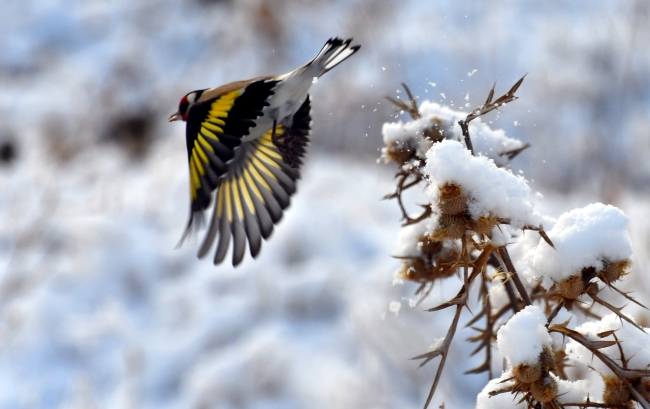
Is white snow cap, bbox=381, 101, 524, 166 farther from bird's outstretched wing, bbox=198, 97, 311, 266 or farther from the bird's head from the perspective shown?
the bird's head

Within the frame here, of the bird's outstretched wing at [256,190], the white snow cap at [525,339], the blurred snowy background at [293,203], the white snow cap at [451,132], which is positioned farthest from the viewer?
the blurred snowy background at [293,203]

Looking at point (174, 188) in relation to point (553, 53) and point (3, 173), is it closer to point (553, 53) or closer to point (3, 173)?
point (3, 173)

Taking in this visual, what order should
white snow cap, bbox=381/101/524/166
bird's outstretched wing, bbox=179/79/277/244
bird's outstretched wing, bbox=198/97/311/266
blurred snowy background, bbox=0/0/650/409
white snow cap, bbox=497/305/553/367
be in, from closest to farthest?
white snow cap, bbox=497/305/553/367
white snow cap, bbox=381/101/524/166
bird's outstretched wing, bbox=179/79/277/244
bird's outstretched wing, bbox=198/97/311/266
blurred snowy background, bbox=0/0/650/409

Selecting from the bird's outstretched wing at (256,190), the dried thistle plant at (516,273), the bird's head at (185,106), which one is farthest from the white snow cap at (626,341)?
the bird's head at (185,106)

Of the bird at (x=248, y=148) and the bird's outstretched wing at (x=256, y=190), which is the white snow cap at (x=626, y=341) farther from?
the bird's outstretched wing at (x=256, y=190)

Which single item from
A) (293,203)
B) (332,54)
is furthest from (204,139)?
(293,203)

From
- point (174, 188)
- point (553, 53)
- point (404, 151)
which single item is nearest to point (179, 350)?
point (174, 188)

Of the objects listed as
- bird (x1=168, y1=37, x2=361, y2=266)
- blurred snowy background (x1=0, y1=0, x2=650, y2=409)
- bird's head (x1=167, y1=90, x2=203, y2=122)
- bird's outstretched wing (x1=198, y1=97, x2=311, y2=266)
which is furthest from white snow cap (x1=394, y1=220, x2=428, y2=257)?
blurred snowy background (x1=0, y1=0, x2=650, y2=409)

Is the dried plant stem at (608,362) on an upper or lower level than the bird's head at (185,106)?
lower
